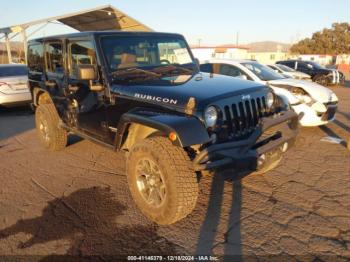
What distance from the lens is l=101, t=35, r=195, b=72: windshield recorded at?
4.00 meters

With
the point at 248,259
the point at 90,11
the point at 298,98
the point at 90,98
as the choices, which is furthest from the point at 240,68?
the point at 90,11

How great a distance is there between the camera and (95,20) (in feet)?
67.2

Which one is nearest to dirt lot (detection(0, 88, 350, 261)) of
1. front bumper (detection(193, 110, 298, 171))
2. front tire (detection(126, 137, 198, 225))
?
front tire (detection(126, 137, 198, 225))

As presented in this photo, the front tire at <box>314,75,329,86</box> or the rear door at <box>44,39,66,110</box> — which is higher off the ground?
the rear door at <box>44,39,66,110</box>

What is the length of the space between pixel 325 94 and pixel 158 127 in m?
5.37

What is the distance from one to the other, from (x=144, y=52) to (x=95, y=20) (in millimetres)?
18006

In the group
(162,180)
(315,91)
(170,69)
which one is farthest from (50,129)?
(315,91)

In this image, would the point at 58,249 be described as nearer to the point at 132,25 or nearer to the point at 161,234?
the point at 161,234

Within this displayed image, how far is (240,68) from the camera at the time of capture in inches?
309

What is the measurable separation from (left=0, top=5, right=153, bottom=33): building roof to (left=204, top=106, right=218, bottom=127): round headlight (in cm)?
1659

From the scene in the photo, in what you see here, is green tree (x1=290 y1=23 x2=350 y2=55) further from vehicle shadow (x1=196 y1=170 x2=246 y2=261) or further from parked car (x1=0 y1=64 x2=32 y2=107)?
vehicle shadow (x1=196 y1=170 x2=246 y2=261)

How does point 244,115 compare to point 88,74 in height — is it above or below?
below

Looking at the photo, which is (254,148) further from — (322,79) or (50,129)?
(322,79)

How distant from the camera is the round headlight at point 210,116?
3.09 meters
